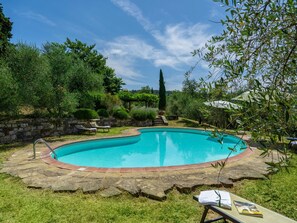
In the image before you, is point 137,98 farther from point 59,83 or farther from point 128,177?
point 128,177

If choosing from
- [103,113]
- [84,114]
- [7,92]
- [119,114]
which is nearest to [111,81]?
[119,114]

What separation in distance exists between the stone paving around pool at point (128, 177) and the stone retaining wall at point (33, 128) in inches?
163

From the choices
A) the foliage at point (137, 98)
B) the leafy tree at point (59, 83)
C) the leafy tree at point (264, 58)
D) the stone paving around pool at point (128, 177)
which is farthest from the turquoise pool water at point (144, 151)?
the foliage at point (137, 98)

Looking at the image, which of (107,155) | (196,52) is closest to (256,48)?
(196,52)

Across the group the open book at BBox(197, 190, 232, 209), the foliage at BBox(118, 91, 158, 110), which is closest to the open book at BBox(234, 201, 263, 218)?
the open book at BBox(197, 190, 232, 209)

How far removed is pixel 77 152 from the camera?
33.9ft

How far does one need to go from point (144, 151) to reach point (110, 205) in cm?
755

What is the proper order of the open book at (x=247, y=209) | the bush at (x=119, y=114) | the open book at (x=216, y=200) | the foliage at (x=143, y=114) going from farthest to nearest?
1. the foliage at (x=143, y=114)
2. the bush at (x=119, y=114)
3. the open book at (x=216, y=200)
4. the open book at (x=247, y=209)

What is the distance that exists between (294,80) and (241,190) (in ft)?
12.2

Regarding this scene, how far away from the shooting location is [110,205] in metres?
3.98

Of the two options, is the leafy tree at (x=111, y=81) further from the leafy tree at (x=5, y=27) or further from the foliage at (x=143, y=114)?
the leafy tree at (x=5, y=27)

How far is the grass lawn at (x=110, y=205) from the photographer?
3572 millimetres

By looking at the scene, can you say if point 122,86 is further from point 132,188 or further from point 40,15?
point 132,188

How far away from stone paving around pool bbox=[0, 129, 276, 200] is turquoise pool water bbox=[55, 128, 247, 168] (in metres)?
2.12
